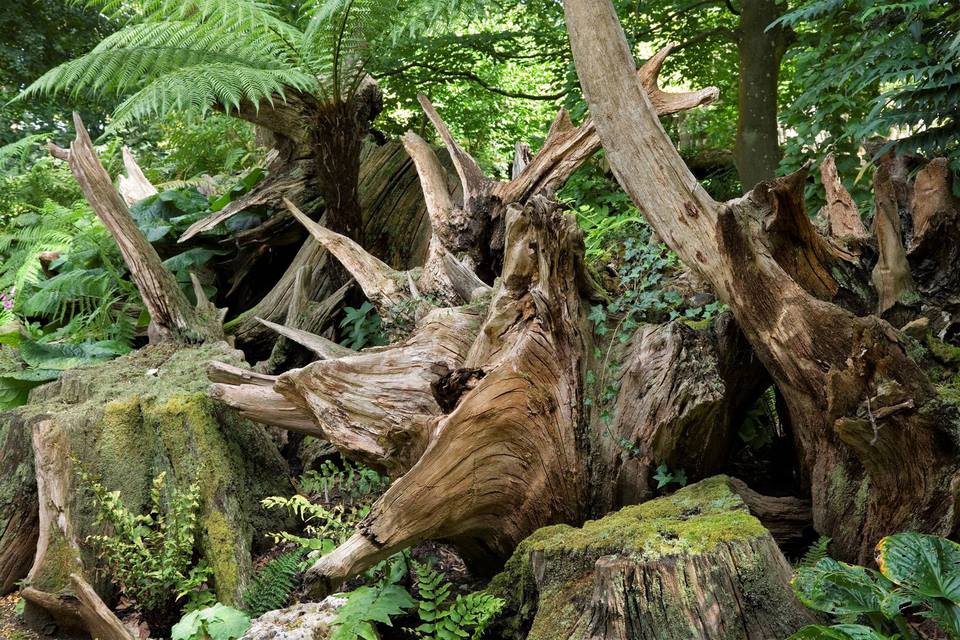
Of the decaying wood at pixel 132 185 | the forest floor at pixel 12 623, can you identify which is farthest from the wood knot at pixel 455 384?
the decaying wood at pixel 132 185

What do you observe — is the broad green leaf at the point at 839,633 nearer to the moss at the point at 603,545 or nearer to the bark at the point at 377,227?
the moss at the point at 603,545

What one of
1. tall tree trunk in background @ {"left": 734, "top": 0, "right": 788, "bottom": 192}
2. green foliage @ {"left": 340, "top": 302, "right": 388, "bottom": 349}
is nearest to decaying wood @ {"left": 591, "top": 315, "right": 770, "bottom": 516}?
green foliage @ {"left": 340, "top": 302, "right": 388, "bottom": 349}

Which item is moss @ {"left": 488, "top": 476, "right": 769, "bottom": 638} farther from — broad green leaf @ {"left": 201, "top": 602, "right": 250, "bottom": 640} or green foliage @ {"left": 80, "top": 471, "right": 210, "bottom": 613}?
green foliage @ {"left": 80, "top": 471, "right": 210, "bottom": 613}

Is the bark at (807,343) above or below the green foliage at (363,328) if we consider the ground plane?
above

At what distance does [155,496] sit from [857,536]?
Result: 124 inches

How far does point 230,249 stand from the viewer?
649cm

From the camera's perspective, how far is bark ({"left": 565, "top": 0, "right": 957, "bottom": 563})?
94.9 inches

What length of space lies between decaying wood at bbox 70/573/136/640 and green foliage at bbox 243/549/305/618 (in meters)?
0.52

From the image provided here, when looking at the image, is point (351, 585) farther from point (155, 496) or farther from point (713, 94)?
point (713, 94)

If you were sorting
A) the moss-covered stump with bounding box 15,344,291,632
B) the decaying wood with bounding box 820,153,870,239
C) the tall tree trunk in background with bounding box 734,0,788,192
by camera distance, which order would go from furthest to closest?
the tall tree trunk in background with bounding box 734,0,788,192 < the decaying wood with bounding box 820,153,870,239 < the moss-covered stump with bounding box 15,344,291,632

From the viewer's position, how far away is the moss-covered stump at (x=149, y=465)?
3.69m

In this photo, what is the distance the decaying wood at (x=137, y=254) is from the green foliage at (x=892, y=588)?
168 inches

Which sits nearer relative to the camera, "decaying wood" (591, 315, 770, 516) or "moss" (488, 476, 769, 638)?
"moss" (488, 476, 769, 638)

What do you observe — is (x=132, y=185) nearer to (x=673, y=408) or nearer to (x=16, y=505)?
(x=16, y=505)
